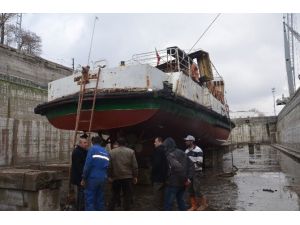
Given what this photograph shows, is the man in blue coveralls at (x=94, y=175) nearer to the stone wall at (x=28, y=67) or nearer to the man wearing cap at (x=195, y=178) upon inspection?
the man wearing cap at (x=195, y=178)

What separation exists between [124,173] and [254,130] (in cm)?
4177

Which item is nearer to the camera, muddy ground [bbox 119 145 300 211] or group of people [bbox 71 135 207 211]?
group of people [bbox 71 135 207 211]

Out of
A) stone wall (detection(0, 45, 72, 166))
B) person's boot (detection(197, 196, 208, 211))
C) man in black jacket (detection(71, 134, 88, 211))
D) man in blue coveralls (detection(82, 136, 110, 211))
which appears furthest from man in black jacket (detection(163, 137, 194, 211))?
stone wall (detection(0, 45, 72, 166))

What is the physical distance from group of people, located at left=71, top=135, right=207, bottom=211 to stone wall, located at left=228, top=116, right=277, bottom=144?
3843 cm

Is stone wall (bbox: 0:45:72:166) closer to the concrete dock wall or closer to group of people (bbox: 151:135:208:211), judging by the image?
the concrete dock wall

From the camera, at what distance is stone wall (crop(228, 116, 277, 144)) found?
141 feet

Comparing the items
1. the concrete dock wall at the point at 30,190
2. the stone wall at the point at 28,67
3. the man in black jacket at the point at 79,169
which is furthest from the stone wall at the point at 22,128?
the man in black jacket at the point at 79,169

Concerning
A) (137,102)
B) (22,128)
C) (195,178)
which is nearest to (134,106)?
(137,102)

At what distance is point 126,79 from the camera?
7207 millimetres

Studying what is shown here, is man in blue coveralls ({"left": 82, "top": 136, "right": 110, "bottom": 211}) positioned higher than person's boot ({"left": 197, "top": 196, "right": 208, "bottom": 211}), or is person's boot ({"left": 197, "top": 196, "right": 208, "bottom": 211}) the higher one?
man in blue coveralls ({"left": 82, "top": 136, "right": 110, "bottom": 211})

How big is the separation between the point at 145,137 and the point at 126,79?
1.77 metres

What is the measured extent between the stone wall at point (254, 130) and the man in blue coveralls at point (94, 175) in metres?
39.5

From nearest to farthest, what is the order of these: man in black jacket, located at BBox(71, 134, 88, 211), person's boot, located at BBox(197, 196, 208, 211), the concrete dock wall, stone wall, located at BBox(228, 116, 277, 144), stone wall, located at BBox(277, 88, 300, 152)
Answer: the concrete dock wall, man in black jacket, located at BBox(71, 134, 88, 211), person's boot, located at BBox(197, 196, 208, 211), stone wall, located at BBox(277, 88, 300, 152), stone wall, located at BBox(228, 116, 277, 144)

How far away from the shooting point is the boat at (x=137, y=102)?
7000 millimetres
